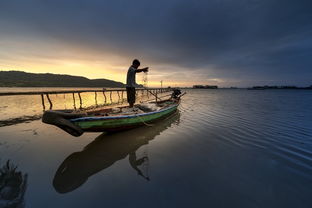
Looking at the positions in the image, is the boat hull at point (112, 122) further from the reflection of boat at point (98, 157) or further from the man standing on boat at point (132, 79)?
the man standing on boat at point (132, 79)

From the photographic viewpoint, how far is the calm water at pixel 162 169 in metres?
2.52

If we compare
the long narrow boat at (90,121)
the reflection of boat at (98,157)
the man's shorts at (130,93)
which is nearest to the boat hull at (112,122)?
the long narrow boat at (90,121)

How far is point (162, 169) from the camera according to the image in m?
3.47

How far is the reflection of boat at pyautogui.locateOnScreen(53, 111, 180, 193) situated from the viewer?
3012 millimetres

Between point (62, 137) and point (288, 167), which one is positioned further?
point (62, 137)

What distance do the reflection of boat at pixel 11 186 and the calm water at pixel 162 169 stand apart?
0.09 meters

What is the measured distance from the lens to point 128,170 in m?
3.46

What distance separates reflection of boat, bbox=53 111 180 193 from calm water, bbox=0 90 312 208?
0.02 m

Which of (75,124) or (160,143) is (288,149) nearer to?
(160,143)

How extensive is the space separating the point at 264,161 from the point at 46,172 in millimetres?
6619

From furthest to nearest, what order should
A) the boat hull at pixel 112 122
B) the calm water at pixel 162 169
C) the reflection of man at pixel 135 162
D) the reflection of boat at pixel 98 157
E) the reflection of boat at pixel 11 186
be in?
1. the boat hull at pixel 112 122
2. the reflection of man at pixel 135 162
3. the reflection of boat at pixel 98 157
4. the calm water at pixel 162 169
5. the reflection of boat at pixel 11 186

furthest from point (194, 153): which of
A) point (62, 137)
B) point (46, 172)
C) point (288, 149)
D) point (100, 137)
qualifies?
point (62, 137)

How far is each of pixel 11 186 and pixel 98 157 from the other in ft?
6.21

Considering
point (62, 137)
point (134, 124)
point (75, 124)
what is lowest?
point (62, 137)
